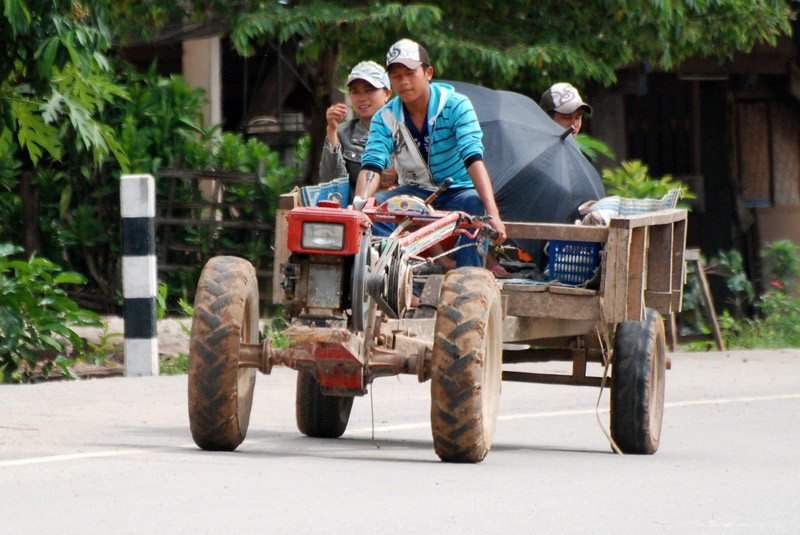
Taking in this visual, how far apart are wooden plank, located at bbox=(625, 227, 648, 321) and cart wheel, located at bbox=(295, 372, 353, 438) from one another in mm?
1492

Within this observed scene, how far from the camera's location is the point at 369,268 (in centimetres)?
557

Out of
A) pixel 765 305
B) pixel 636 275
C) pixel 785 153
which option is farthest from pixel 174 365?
pixel 785 153

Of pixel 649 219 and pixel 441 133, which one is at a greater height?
pixel 441 133

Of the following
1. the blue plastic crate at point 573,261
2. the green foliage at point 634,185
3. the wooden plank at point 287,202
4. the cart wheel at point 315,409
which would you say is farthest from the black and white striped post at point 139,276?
the green foliage at point 634,185

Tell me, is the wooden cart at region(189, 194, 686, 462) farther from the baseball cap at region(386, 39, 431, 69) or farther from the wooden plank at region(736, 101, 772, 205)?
the wooden plank at region(736, 101, 772, 205)

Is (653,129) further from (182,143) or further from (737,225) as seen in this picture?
(182,143)

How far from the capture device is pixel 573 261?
7035 millimetres

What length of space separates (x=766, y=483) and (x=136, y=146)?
29.0 feet

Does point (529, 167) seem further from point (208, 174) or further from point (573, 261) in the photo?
point (208, 174)

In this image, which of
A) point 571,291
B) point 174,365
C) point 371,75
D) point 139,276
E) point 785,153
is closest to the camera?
point 571,291

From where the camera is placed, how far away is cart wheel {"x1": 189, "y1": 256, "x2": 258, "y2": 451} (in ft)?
18.5

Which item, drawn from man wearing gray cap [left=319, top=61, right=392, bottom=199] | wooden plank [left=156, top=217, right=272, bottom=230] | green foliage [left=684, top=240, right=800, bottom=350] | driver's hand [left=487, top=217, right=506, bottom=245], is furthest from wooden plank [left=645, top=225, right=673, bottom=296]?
wooden plank [left=156, top=217, right=272, bottom=230]

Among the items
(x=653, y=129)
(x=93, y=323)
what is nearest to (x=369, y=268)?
(x=93, y=323)

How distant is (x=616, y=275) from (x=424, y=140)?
1191mm
